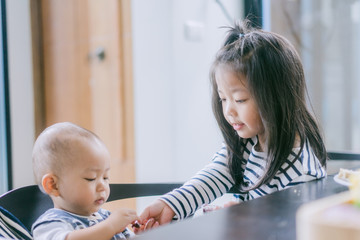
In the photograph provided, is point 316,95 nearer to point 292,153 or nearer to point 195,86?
point 195,86

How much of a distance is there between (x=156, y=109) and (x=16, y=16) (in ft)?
3.10

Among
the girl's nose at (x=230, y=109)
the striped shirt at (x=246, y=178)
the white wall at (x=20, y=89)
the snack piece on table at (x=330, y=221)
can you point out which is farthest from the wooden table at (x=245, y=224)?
the white wall at (x=20, y=89)

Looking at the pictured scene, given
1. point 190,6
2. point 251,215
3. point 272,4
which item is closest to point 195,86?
point 190,6

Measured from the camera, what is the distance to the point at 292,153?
89cm

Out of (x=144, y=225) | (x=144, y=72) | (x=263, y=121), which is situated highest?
(x=144, y=72)

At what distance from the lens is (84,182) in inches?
33.8

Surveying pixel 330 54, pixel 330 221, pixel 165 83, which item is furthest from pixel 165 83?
pixel 330 221

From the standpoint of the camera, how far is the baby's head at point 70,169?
853mm

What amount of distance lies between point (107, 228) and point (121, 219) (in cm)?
4

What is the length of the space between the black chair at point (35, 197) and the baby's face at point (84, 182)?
0.18 ft

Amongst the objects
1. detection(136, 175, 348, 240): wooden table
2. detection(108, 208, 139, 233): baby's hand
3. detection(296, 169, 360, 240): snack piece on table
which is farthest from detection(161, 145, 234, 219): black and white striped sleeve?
detection(296, 169, 360, 240): snack piece on table

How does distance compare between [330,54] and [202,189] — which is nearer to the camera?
[202,189]

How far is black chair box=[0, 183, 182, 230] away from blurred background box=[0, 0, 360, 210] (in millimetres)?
1254

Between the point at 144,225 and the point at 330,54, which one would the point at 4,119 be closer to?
the point at 144,225
